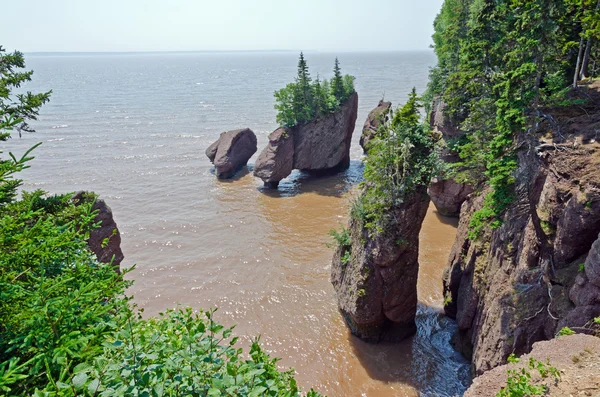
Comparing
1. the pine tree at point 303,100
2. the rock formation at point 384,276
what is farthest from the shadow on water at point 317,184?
the rock formation at point 384,276

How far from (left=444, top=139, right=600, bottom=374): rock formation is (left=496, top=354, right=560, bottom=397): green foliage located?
350cm

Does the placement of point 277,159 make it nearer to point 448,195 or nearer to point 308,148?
point 308,148

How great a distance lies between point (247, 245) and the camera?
1014 inches

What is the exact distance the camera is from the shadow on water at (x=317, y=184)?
34.7 meters

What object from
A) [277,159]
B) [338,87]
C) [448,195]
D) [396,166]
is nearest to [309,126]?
[277,159]

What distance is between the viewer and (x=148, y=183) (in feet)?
119

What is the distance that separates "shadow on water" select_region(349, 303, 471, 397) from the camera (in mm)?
14219

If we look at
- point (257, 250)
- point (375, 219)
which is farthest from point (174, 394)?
point (257, 250)

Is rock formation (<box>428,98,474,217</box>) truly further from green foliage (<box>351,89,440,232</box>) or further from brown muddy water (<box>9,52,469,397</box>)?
green foliage (<box>351,89,440,232</box>)

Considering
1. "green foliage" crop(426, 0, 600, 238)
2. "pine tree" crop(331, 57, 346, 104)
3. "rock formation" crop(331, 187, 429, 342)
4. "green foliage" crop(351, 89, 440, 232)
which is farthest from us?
"pine tree" crop(331, 57, 346, 104)

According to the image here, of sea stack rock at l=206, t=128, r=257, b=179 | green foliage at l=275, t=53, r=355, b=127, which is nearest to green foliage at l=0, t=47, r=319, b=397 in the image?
green foliage at l=275, t=53, r=355, b=127

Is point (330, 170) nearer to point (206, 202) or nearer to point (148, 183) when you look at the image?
point (206, 202)

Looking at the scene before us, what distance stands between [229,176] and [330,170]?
11.0m

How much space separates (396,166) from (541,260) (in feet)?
19.5
